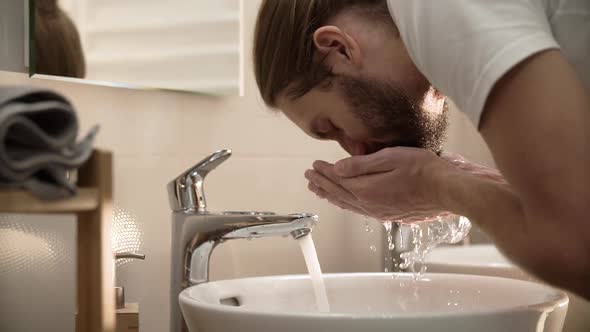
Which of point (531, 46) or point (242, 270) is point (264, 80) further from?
point (531, 46)

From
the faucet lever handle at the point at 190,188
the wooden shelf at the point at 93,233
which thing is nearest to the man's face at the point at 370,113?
the faucet lever handle at the point at 190,188

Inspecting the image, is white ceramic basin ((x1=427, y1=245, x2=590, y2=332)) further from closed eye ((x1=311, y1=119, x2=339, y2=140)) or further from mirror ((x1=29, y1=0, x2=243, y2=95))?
mirror ((x1=29, y1=0, x2=243, y2=95))

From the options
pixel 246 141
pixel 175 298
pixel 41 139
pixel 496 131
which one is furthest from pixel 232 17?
pixel 41 139

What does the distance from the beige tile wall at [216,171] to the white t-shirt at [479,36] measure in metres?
0.54

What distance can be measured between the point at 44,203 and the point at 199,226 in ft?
1.71

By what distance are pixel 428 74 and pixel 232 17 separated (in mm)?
677

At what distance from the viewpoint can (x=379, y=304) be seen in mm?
1320

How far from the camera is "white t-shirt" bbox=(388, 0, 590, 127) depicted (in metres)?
0.87

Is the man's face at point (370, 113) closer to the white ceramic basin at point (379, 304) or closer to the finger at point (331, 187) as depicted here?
the finger at point (331, 187)

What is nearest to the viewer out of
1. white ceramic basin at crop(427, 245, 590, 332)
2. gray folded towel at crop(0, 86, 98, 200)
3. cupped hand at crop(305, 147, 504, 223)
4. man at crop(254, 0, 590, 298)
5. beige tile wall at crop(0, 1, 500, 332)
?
gray folded towel at crop(0, 86, 98, 200)

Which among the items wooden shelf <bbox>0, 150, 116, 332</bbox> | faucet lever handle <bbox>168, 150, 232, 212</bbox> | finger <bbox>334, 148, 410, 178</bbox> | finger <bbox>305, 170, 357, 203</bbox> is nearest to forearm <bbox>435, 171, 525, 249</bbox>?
finger <bbox>334, 148, 410, 178</bbox>

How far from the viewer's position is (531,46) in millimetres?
859

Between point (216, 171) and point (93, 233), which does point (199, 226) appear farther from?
point (93, 233)

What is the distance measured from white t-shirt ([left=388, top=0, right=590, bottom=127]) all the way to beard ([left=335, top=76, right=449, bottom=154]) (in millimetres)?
264
